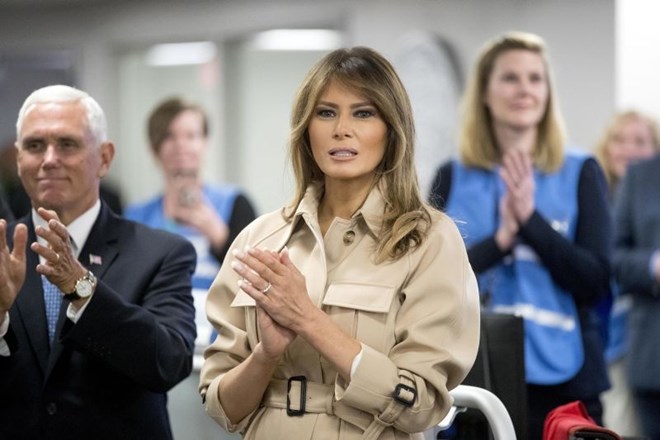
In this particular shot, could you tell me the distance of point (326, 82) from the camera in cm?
240

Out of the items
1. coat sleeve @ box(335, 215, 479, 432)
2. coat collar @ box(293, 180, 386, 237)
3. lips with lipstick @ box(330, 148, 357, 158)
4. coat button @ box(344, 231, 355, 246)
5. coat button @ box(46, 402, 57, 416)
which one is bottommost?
coat button @ box(46, 402, 57, 416)

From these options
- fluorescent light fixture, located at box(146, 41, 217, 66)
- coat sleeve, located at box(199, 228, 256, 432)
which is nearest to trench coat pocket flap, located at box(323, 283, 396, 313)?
coat sleeve, located at box(199, 228, 256, 432)

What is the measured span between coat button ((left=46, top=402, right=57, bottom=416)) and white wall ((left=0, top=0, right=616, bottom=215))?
2900 mm

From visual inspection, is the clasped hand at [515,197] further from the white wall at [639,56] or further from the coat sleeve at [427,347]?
the white wall at [639,56]

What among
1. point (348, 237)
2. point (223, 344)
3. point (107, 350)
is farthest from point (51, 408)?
point (348, 237)

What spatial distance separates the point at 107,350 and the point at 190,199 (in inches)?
109

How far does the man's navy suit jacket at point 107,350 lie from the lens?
8.68 feet

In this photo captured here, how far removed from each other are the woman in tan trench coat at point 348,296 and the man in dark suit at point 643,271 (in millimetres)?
2102

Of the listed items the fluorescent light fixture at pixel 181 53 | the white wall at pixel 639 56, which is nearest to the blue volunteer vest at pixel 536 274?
the white wall at pixel 639 56

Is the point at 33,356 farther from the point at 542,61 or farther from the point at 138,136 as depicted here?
the point at 138,136

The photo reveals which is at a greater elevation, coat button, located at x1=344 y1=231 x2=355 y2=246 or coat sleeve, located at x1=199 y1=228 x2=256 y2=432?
coat button, located at x1=344 y1=231 x2=355 y2=246

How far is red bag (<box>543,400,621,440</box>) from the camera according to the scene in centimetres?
259

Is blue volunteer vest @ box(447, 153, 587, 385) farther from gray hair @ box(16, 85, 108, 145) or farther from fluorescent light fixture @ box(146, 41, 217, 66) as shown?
fluorescent light fixture @ box(146, 41, 217, 66)

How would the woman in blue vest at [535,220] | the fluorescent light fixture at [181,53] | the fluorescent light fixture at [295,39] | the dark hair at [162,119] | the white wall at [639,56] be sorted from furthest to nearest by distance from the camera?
the fluorescent light fixture at [181,53] → the fluorescent light fixture at [295,39] → the white wall at [639,56] → the dark hair at [162,119] → the woman in blue vest at [535,220]
